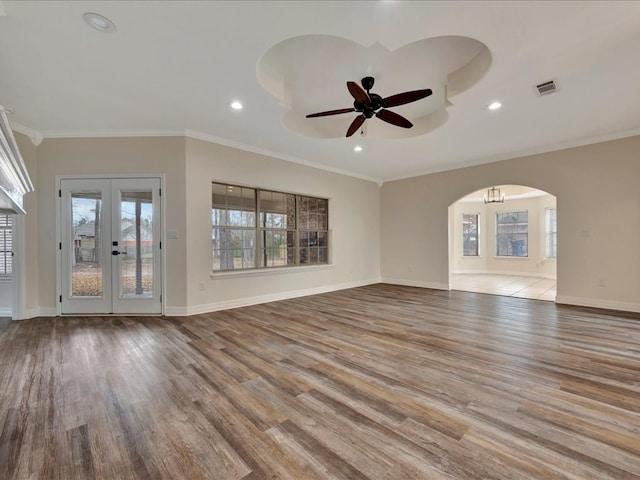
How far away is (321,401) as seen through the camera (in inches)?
78.2

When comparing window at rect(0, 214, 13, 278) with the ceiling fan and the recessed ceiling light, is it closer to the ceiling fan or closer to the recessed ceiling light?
the recessed ceiling light

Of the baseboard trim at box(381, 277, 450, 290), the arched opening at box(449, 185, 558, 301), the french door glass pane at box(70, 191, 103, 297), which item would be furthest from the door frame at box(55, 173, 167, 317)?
the arched opening at box(449, 185, 558, 301)

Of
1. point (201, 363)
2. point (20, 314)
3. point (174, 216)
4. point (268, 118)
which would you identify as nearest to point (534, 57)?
point (268, 118)

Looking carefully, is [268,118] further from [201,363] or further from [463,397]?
[463,397]

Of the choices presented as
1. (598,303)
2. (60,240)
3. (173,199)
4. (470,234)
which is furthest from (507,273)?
(60,240)

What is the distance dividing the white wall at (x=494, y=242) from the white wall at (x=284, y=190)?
10.7ft

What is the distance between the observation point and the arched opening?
8.44 meters

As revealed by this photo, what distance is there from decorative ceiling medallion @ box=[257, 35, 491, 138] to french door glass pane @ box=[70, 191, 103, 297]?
331 cm

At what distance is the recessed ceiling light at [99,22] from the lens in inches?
82.8

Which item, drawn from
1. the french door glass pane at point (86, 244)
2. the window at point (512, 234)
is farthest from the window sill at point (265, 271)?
the window at point (512, 234)

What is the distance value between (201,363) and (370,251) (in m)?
5.49

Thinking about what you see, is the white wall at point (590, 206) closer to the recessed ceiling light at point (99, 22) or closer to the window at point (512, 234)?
the window at point (512, 234)

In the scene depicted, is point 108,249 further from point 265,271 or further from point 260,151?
point 260,151

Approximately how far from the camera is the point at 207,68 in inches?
108
